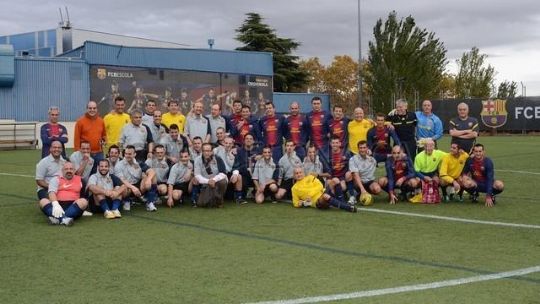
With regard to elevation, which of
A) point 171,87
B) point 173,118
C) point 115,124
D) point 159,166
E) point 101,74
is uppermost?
point 101,74

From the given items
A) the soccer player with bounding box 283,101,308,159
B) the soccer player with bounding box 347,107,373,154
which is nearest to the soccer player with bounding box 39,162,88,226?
the soccer player with bounding box 283,101,308,159

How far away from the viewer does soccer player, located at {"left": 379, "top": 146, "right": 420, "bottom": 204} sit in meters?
9.83

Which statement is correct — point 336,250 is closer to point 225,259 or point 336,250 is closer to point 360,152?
point 225,259

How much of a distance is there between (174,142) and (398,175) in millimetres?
3588

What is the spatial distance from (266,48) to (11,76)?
30776mm

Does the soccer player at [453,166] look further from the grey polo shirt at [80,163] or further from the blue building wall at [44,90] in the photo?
the blue building wall at [44,90]

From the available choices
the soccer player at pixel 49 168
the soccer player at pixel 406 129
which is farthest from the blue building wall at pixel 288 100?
the soccer player at pixel 49 168

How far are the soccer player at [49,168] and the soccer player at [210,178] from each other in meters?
1.99

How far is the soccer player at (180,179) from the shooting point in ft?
31.3

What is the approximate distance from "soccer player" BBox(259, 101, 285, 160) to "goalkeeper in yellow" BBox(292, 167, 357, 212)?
0.93 meters

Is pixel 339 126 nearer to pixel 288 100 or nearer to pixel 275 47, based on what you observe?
pixel 288 100

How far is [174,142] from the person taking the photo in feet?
33.3

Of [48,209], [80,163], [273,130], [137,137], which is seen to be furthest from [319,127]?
[48,209]

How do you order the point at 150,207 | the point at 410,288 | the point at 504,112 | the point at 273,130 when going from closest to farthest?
the point at 410,288 → the point at 150,207 → the point at 273,130 → the point at 504,112
